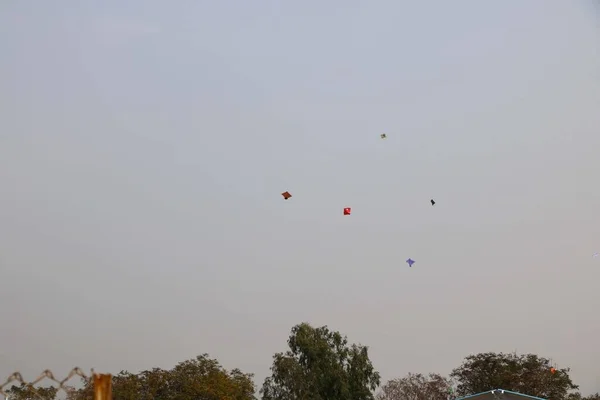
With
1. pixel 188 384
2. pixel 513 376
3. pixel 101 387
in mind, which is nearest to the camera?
pixel 101 387

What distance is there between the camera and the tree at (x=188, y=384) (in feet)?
108

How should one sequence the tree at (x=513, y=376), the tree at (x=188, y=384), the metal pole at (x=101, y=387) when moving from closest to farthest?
1. the metal pole at (x=101, y=387)
2. the tree at (x=188, y=384)
3. the tree at (x=513, y=376)

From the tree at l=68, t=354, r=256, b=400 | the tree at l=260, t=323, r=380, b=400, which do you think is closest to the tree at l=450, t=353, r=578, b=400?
the tree at l=260, t=323, r=380, b=400

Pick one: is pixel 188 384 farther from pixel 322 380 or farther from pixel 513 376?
pixel 513 376

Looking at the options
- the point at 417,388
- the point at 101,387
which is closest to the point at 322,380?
the point at 417,388

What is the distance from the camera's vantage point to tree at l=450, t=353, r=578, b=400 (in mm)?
39562

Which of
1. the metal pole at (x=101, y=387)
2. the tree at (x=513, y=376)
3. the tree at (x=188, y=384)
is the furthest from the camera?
the tree at (x=513, y=376)

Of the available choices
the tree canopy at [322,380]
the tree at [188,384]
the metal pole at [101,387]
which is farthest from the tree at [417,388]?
the metal pole at [101,387]

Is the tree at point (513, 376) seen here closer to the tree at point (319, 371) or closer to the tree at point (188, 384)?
the tree at point (319, 371)

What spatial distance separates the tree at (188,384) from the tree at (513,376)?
13.4 metres

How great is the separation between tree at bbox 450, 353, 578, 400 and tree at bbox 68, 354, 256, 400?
13362mm

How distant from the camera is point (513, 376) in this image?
39.7 metres

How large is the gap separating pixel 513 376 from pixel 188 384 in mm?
17192

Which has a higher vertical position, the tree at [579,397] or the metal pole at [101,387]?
the tree at [579,397]
